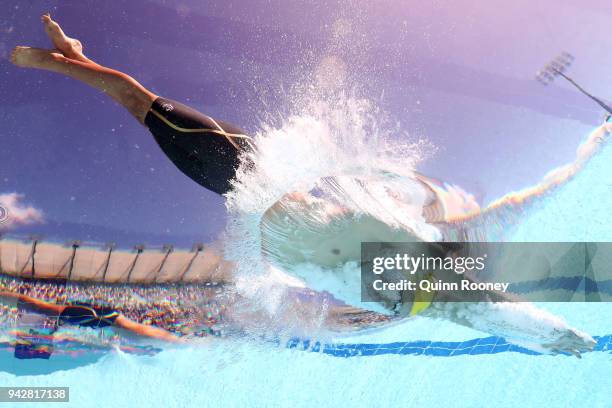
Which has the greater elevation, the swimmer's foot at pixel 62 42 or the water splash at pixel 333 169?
the swimmer's foot at pixel 62 42

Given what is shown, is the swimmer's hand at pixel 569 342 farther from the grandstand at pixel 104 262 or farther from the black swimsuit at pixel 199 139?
the grandstand at pixel 104 262

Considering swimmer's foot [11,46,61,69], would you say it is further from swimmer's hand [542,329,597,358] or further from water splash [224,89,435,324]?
swimmer's hand [542,329,597,358]

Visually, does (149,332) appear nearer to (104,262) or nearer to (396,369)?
(104,262)

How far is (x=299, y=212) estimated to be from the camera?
1.85 meters

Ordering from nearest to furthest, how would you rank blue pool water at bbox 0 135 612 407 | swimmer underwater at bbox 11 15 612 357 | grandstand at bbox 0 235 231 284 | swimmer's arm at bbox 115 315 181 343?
swimmer underwater at bbox 11 15 612 357 < blue pool water at bbox 0 135 612 407 < grandstand at bbox 0 235 231 284 < swimmer's arm at bbox 115 315 181 343

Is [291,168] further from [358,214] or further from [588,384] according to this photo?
[588,384]

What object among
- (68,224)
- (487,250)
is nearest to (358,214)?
(487,250)

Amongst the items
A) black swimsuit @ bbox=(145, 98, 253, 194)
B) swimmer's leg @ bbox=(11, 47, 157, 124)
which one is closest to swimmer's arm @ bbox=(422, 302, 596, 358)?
black swimsuit @ bbox=(145, 98, 253, 194)

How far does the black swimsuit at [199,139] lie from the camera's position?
76.7 inches

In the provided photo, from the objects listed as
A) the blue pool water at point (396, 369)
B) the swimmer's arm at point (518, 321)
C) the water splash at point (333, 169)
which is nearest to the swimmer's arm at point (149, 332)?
the blue pool water at point (396, 369)

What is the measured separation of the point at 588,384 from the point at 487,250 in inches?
131

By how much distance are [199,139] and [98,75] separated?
0.71 meters

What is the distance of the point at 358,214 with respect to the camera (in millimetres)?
1786

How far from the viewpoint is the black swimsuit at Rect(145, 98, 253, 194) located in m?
1.95
